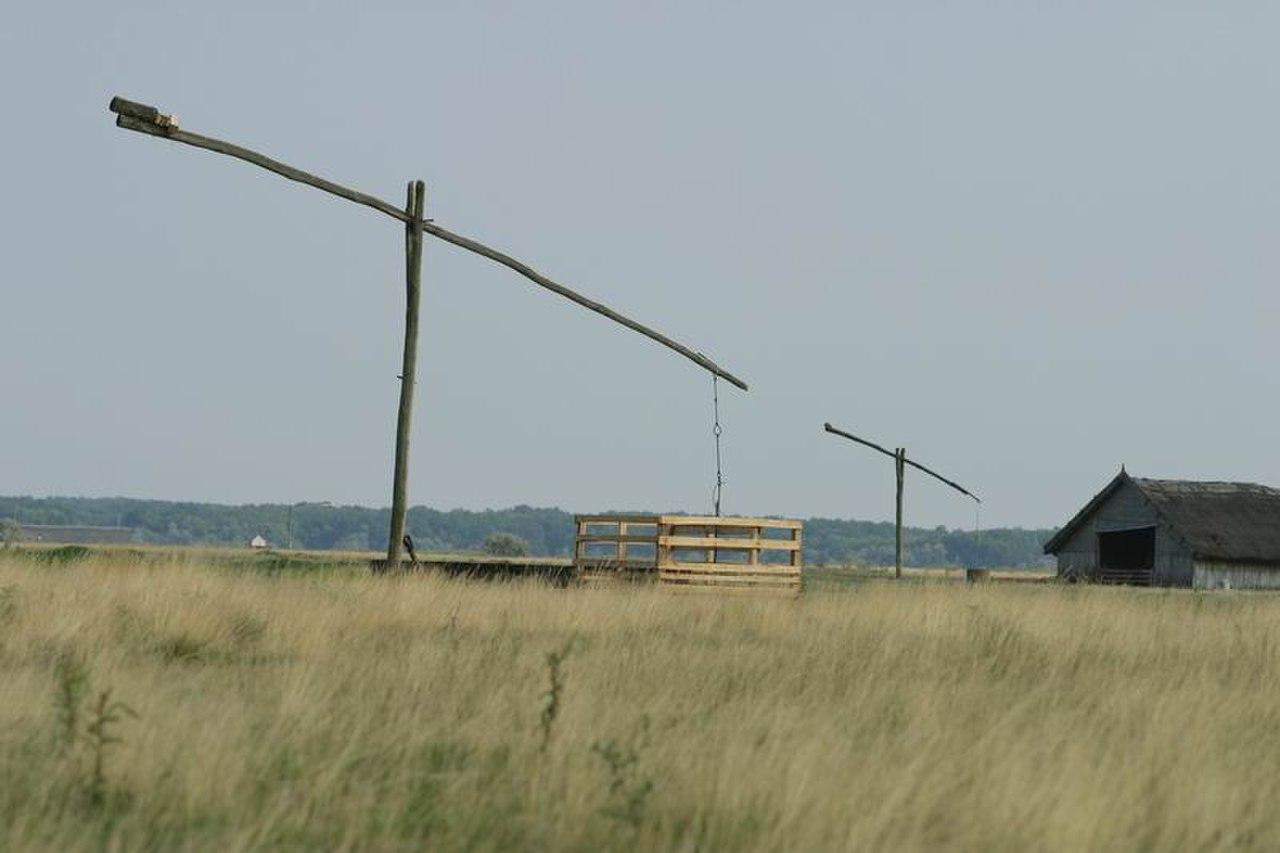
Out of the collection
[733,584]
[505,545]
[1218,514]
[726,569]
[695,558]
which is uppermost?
[505,545]

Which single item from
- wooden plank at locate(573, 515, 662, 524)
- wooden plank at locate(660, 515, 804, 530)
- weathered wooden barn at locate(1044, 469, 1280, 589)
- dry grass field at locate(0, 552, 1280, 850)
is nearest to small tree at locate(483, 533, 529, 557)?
weathered wooden barn at locate(1044, 469, 1280, 589)

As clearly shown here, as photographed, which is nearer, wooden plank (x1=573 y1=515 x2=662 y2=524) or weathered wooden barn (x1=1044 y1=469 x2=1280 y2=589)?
wooden plank (x1=573 y1=515 x2=662 y2=524)

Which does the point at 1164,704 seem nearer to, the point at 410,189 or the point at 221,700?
the point at 221,700

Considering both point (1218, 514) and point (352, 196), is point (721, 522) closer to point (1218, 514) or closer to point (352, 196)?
point (352, 196)

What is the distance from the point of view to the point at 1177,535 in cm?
6019

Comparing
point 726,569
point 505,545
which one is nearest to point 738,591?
point 726,569

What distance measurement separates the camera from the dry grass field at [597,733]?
8305 mm

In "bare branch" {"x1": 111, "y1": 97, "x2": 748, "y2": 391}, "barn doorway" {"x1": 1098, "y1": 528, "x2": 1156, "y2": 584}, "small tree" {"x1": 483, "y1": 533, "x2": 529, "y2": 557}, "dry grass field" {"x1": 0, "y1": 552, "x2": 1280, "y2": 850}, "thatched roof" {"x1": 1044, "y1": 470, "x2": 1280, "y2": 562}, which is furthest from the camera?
"small tree" {"x1": 483, "y1": 533, "x2": 529, "y2": 557}

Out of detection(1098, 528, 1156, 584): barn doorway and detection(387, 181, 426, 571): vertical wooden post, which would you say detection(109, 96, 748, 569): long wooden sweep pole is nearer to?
detection(387, 181, 426, 571): vertical wooden post

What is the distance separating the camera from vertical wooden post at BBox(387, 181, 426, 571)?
1109 inches

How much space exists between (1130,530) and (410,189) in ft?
139

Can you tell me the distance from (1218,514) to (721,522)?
117 ft

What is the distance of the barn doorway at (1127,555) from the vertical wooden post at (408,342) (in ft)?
128

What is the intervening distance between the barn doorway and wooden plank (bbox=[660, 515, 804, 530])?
3411 centimetres
